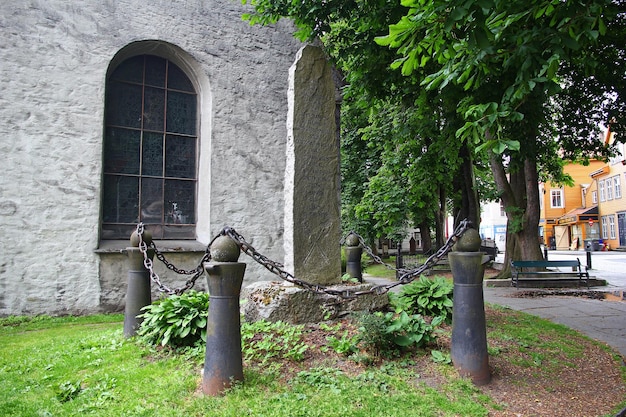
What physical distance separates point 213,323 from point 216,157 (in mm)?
6093

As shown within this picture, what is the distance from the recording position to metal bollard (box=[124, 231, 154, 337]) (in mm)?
5148

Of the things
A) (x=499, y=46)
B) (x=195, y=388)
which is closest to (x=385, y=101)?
(x=499, y=46)

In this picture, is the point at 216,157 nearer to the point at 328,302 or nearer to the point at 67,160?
the point at 67,160

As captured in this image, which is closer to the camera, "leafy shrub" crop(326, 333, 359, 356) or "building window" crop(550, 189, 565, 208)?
"leafy shrub" crop(326, 333, 359, 356)

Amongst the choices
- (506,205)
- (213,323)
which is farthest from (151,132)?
(506,205)

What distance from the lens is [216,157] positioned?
8922mm

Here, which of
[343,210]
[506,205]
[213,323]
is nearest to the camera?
[213,323]

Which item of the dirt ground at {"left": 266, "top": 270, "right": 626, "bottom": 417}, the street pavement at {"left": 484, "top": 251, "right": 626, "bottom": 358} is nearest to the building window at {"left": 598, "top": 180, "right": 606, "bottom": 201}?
the street pavement at {"left": 484, "top": 251, "right": 626, "bottom": 358}

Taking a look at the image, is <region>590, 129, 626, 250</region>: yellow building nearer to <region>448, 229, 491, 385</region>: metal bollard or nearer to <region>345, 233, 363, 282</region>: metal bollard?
<region>345, 233, 363, 282</region>: metal bollard

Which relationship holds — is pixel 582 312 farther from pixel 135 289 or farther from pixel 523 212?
pixel 135 289

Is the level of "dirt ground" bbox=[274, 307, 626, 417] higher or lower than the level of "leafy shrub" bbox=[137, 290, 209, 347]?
lower

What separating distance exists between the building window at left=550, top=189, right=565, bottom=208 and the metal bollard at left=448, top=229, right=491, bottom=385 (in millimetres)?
53992

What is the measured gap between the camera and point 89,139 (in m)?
7.79

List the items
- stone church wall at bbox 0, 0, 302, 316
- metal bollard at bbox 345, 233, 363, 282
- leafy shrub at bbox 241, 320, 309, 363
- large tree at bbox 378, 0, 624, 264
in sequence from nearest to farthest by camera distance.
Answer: large tree at bbox 378, 0, 624, 264 → leafy shrub at bbox 241, 320, 309, 363 → metal bollard at bbox 345, 233, 363, 282 → stone church wall at bbox 0, 0, 302, 316
